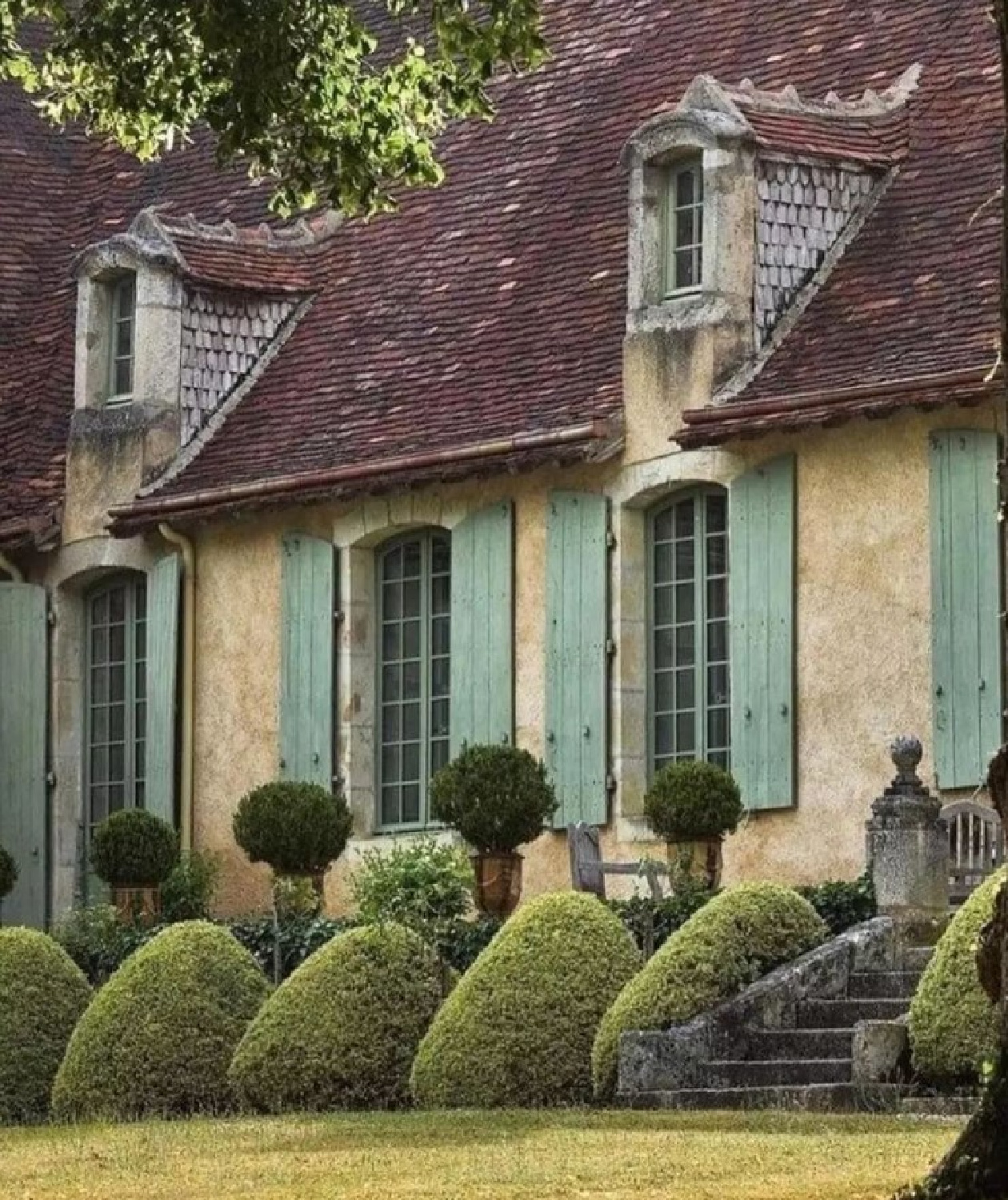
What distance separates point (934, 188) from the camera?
25.7 meters

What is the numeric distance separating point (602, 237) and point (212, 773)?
4524mm

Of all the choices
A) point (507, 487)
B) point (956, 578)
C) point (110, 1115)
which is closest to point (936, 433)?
point (956, 578)

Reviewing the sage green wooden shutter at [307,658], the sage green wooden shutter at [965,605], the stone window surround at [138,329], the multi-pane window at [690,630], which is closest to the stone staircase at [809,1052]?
the sage green wooden shutter at [965,605]

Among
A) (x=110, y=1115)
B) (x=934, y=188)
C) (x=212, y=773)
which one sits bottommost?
(x=110, y=1115)

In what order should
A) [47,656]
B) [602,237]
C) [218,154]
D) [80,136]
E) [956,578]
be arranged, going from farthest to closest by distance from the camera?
[80,136], [47,656], [602,237], [956,578], [218,154]

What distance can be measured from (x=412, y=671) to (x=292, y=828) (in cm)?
268

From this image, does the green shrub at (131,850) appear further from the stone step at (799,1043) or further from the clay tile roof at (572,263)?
the stone step at (799,1043)

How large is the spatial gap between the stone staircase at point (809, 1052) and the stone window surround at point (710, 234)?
5.83 m

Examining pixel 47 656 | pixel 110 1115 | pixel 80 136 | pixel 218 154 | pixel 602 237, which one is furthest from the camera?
pixel 80 136

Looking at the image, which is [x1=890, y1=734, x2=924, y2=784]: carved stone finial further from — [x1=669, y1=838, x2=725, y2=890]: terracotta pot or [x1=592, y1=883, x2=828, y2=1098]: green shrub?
[x1=669, y1=838, x2=725, y2=890]: terracotta pot

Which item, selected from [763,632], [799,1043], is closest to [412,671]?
[763,632]

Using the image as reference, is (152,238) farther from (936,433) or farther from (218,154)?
(218,154)

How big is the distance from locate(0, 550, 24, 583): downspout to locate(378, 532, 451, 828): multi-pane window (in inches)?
123

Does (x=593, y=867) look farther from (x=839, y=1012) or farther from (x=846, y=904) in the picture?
(x=839, y=1012)
